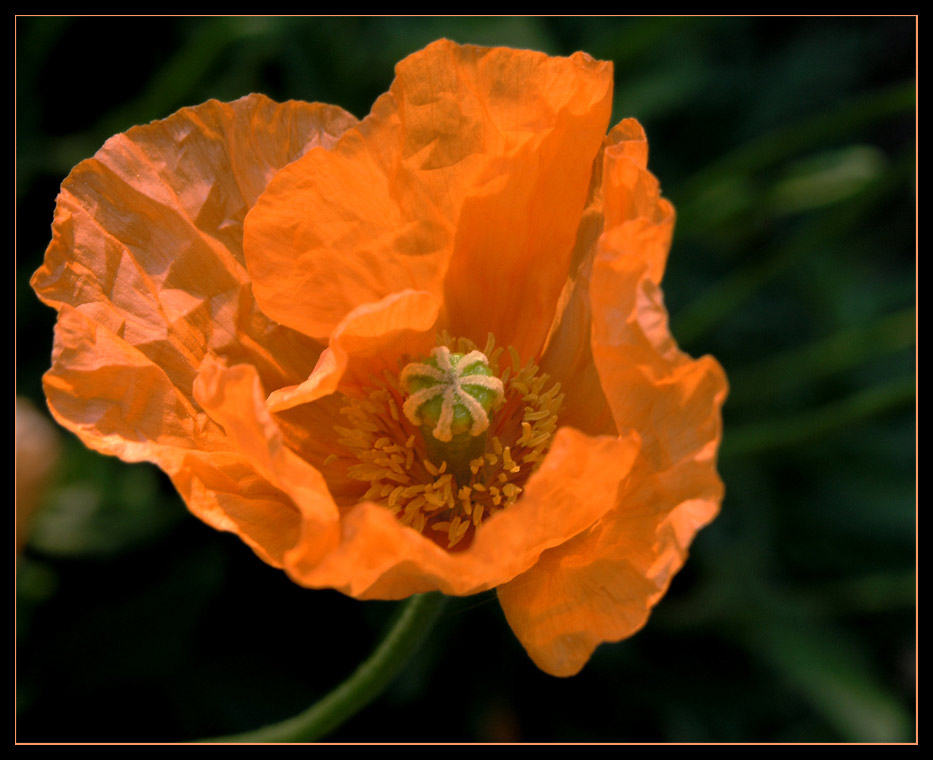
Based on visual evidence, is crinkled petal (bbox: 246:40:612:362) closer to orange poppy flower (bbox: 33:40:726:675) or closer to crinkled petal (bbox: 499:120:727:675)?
orange poppy flower (bbox: 33:40:726:675)

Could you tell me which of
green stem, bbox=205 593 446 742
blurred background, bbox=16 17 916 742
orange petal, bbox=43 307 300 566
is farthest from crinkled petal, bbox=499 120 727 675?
blurred background, bbox=16 17 916 742

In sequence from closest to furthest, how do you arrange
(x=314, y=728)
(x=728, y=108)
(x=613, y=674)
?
(x=314, y=728) < (x=613, y=674) < (x=728, y=108)

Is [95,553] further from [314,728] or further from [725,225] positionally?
[725,225]

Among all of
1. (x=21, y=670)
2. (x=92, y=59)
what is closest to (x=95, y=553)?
(x=21, y=670)

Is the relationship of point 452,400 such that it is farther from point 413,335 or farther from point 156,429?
point 156,429

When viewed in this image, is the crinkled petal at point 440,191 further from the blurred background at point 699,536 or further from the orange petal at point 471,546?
the blurred background at point 699,536

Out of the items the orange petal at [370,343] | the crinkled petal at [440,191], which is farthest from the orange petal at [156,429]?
the crinkled petal at [440,191]
